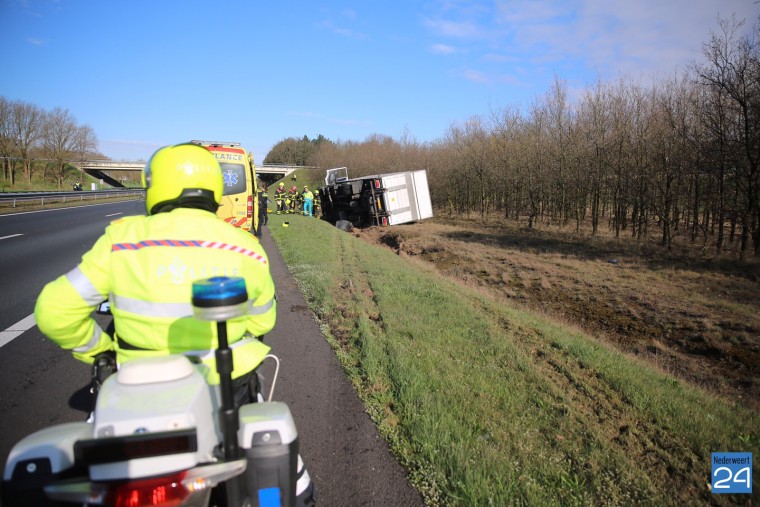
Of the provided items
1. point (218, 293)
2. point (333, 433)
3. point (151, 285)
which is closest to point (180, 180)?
point (151, 285)

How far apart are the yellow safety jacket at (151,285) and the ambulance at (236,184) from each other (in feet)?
36.0

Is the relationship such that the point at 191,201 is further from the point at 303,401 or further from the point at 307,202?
the point at 307,202

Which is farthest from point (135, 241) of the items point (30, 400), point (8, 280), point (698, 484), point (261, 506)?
point (8, 280)

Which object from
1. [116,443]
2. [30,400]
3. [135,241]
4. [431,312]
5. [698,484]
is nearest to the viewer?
[116,443]

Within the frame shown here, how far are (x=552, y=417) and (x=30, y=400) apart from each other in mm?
4479

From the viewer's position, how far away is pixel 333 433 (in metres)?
3.61

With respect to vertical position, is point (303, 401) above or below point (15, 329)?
below

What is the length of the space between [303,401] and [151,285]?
2.49 meters

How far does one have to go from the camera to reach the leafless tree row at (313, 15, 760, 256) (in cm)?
1565

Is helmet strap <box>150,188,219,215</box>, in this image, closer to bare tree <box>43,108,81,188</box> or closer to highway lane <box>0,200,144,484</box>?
highway lane <box>0,200,144,484</box>

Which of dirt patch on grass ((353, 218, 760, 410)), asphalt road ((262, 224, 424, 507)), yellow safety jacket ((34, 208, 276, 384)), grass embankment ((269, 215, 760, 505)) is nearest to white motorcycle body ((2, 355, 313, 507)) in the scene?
yellow safety jacket ((34, 208, 276, 384))

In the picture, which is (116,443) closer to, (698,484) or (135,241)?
(135,241)

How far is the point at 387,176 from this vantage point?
949 inches

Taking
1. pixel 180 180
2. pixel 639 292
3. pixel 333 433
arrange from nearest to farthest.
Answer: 1. pixel 180 180
2. pixel 333 433
3. pixel 639 292
